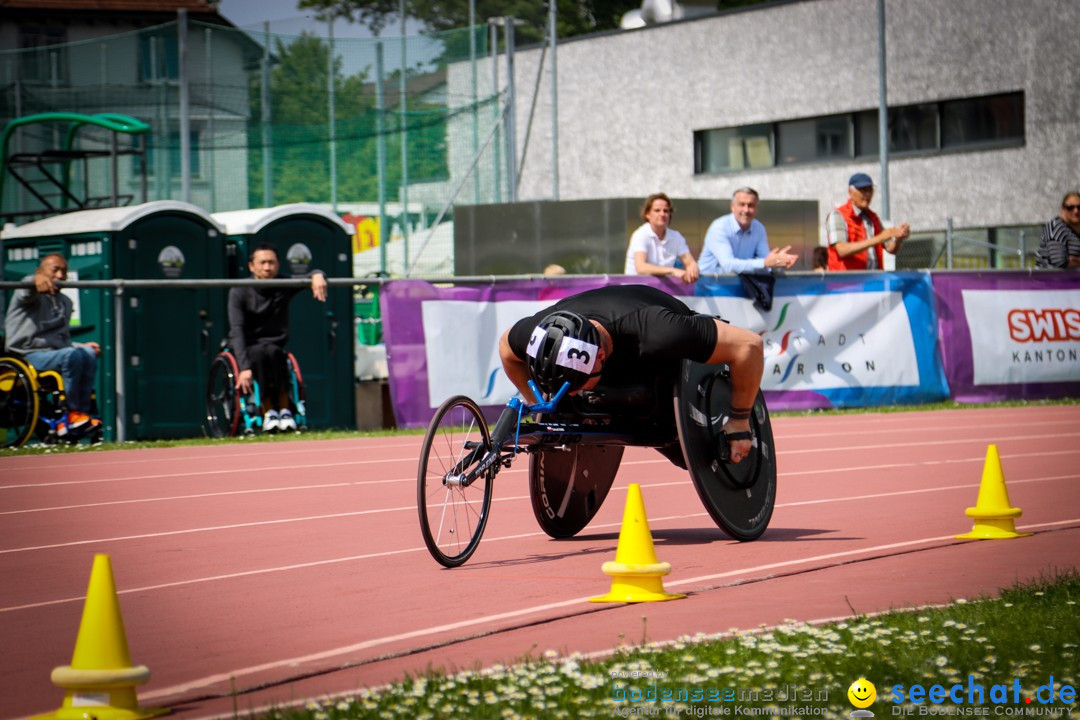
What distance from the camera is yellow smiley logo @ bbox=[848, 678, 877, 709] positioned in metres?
4.93

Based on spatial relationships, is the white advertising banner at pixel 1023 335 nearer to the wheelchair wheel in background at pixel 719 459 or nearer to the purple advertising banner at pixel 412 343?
the purple advertising banner at pixel 412 343

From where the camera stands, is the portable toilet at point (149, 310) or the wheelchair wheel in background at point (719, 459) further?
the portable toilet at point (149, 310)

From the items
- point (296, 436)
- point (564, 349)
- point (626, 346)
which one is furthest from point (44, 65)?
point (564, 349)

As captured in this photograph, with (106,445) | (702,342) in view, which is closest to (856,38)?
(106,445)

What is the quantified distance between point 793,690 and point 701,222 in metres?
26.3

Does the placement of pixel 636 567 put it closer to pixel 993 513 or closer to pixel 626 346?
pixel 626 346

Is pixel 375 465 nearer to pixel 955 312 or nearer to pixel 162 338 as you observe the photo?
pixel 162 338

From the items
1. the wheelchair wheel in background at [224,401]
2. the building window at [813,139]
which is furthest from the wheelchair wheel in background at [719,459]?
the building window at [813,139]

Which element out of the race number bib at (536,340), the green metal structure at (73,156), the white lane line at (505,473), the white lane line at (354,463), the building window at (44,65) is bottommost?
the white lane line at (505,473)

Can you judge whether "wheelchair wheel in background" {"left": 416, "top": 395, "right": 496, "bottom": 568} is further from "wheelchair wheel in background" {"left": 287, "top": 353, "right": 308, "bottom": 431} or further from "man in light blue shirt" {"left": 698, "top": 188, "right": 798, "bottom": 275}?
"man in light blue shirt" {"left": 698, "top": 188, "right": 798, "bottom": 275}

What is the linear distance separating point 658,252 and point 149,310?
202 inches

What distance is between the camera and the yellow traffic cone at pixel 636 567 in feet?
22.9

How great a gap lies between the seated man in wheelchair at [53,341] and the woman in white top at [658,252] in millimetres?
5335

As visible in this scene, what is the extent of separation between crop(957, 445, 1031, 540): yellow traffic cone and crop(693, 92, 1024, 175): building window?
2815cm
